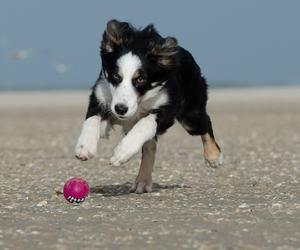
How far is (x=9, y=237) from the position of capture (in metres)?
6.54

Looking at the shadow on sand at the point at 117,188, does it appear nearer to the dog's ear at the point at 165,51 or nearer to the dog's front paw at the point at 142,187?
the dog's front paw at the point at 142,187

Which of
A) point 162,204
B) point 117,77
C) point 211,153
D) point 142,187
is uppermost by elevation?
point 117,77

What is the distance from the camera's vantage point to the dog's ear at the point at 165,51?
8.87m

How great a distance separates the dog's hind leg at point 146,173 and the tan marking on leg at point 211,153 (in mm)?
798

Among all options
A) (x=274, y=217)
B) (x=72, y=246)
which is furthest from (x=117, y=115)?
(x=72, y=246)

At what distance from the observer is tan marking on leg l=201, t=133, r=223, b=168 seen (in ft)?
33.8

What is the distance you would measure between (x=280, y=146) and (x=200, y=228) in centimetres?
1117

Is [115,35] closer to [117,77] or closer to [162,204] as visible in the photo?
[117,77]

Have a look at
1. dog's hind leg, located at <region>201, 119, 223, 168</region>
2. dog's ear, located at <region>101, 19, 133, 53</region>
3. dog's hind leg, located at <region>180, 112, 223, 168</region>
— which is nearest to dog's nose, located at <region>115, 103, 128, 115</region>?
dog's ear, located at <region>101, 19, 133, 53</region>

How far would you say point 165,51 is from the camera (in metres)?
8.95

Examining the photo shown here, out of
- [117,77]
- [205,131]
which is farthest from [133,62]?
[205,131]

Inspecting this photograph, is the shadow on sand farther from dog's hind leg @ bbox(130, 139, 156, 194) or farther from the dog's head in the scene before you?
the dog's head

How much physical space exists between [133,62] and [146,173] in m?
1.63

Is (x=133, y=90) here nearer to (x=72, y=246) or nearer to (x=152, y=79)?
(x=152, y=79)
